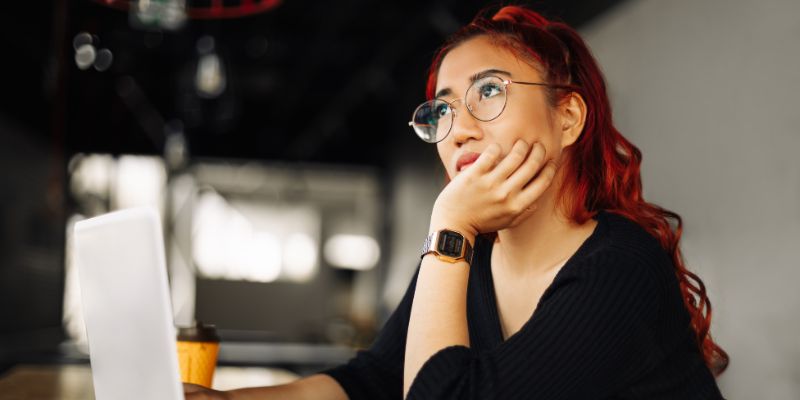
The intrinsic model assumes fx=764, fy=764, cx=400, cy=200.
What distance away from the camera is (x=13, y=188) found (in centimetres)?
772

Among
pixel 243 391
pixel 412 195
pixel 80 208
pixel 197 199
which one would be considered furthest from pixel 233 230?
Answer: pixel 243 391

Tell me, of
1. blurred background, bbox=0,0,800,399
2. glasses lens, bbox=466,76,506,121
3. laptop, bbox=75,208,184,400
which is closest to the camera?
laptop, bbox=75,208,184,400

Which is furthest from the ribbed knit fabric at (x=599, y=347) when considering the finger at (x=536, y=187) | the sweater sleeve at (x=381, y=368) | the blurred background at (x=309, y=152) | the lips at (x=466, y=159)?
the blurred background at (x=309, y=152)

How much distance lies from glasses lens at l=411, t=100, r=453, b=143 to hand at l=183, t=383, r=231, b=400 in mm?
604

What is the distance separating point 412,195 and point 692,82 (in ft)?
22.1

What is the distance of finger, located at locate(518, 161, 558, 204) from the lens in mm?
1223

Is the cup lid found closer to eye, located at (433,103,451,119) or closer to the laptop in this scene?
the laptop

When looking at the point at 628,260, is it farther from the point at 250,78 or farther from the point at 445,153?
the point at 250,78

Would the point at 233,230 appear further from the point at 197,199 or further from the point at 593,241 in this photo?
the point at 593,241

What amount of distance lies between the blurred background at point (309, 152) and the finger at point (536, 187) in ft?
2.15

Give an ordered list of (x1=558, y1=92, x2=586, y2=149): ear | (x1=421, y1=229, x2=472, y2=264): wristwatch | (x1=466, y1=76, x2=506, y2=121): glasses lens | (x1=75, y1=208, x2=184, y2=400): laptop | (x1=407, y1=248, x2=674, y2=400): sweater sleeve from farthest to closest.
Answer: (x1=558, y1=92, x2=586, y2=149): ear < (x1=466, y1=76, x2=506, y2=121): glasses lens < (x1=421, y1=229, x2=472, y2=264): wristwatch < (x1=407, y1=248, x2=674, y2=400): sweater sleeve < (x1=75, y1=208, x2=184, y2=400): laptop

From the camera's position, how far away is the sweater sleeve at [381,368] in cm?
155

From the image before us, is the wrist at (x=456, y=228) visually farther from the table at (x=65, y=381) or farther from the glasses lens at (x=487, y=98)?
the table at (x=65, y=381)

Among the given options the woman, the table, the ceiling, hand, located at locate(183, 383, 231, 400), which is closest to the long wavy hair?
the woman
